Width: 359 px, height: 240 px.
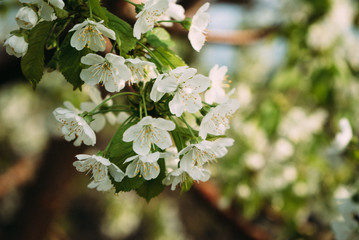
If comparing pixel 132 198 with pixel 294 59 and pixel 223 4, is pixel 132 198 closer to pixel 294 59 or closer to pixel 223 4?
pixel 223 4

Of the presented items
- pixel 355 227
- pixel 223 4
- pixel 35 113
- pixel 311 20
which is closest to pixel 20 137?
pixel 35 113

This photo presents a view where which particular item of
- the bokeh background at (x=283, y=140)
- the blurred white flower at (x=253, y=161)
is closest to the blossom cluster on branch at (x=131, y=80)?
the bokeh background at (x=283, y=140)

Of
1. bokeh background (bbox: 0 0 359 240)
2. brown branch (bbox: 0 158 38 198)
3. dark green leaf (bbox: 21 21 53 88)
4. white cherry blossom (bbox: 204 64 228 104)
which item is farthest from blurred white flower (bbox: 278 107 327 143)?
brown branch (bbox: 0 158 38 198)

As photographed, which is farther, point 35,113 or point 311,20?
point 35,113

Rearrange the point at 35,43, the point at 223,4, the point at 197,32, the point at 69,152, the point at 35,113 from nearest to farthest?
the point at 35,43 → the point at 197,32 → the point at 69,152 → the point at 223,4 → the point at 35,113

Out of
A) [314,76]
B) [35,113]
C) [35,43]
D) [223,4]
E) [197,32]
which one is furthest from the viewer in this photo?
[35,113]

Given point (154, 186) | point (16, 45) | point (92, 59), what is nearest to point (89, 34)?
point (92, 59)

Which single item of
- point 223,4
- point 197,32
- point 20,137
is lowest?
point 20,137
